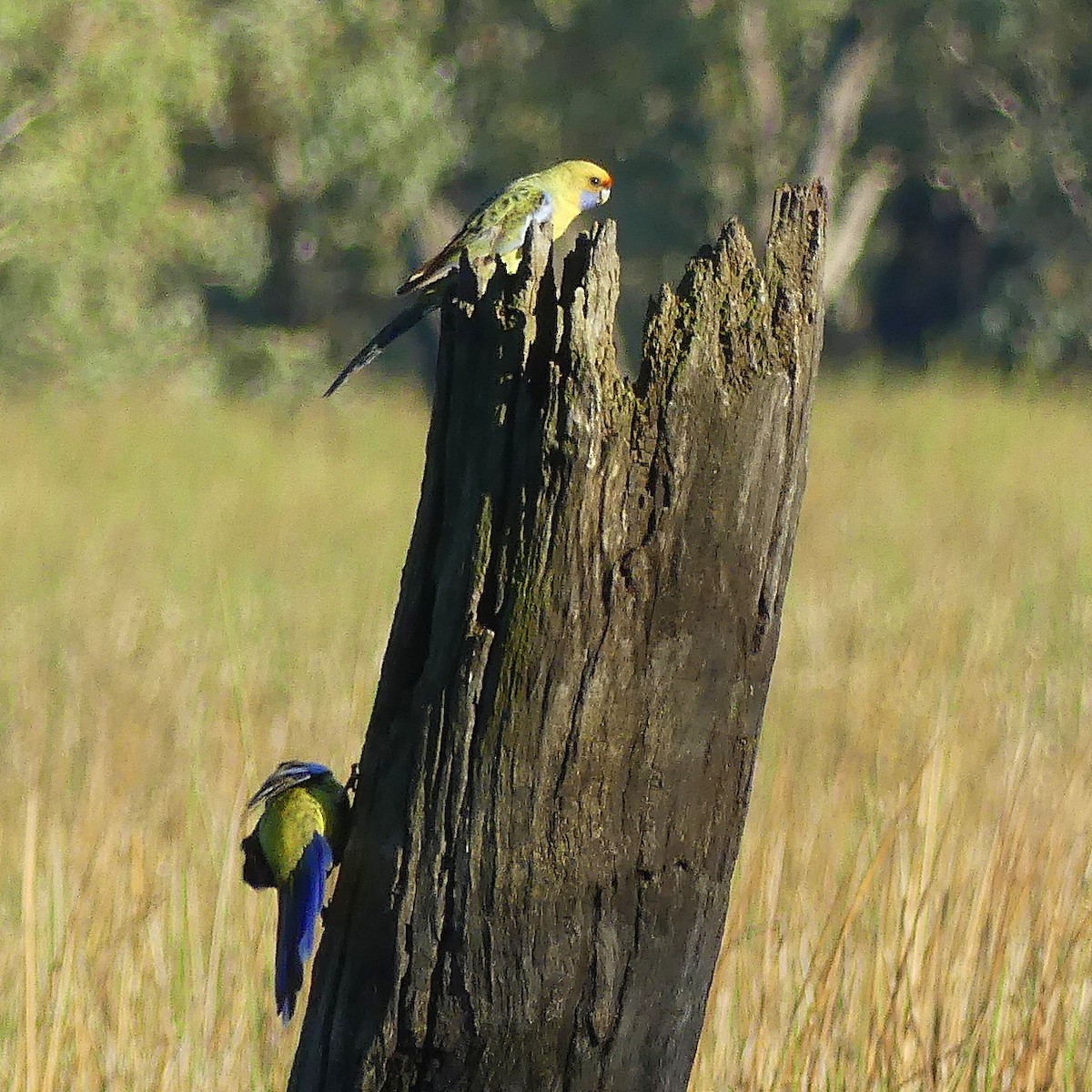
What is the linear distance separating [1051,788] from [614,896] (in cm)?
323

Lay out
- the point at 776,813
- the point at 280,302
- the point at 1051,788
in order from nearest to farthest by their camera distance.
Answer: the point at 776,813
the point at 1051,788
the point at 280,302

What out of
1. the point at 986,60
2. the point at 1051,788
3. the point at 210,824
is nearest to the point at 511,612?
the point at 210,824

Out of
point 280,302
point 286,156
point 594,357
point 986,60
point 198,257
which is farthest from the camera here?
point 280,302

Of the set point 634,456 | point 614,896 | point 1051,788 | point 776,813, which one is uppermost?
point 1051,788

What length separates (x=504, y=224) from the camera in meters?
4.78

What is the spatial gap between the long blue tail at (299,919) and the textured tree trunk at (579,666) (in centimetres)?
16

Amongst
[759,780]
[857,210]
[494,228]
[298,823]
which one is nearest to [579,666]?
[298,823]

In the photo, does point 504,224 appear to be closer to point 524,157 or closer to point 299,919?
point 299,919

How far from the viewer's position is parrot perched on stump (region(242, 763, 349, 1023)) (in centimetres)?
217

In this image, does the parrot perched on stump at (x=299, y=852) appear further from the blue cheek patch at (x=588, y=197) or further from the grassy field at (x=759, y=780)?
the blue cheek patch at (x=588, y=197)

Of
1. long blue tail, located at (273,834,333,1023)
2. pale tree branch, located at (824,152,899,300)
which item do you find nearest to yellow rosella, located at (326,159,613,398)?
long blue tail, located at (273,834,333,1023)

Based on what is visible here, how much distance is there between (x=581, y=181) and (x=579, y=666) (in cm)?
379

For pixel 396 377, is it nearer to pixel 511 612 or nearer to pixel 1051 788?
pixel 1051 788

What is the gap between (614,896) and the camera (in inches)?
76.8
